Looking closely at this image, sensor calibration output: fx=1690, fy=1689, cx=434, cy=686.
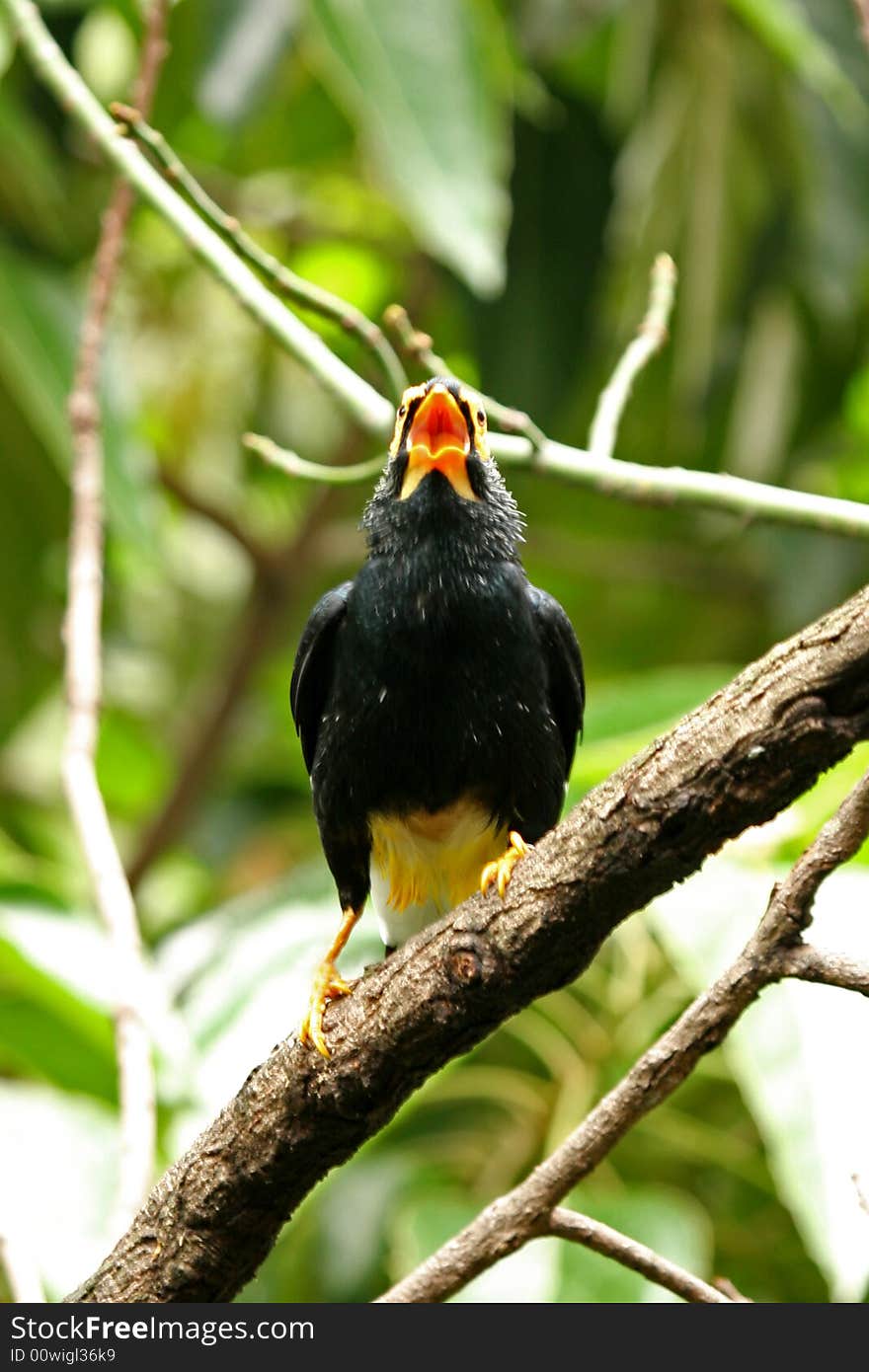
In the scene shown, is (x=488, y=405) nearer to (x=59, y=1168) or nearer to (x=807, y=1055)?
(x=807, y=1055)

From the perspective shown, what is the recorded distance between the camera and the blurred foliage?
12.3ft

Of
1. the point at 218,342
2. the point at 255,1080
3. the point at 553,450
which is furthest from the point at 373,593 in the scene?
the point at 218,342

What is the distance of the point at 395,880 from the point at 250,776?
3776mm

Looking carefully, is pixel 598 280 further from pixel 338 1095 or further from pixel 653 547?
pixel 338 1095

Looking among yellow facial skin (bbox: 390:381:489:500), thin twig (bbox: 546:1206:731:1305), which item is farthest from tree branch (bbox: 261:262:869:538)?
thin twig (bbox: 546:1206:731:1305)

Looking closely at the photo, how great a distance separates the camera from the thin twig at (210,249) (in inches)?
98.9

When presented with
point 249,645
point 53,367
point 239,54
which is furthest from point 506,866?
point 249,645

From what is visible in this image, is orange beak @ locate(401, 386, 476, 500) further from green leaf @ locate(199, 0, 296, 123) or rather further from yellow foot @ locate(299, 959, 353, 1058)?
green leaf @ locate(199, 0, 296, 123)

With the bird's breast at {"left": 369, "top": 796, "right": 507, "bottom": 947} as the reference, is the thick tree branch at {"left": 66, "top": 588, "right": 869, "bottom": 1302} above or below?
below

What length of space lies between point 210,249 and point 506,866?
3.39 ft

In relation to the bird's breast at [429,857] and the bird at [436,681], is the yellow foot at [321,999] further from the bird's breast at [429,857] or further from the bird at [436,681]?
the bird's breast at [429,857]

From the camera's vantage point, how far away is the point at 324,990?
2760mm

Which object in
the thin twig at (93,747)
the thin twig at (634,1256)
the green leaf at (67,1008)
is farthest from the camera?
the green leaf at (67,1008)

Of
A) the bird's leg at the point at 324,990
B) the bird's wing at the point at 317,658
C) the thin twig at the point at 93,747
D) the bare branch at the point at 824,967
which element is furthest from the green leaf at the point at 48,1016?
the bare branch at the point at 824,967
